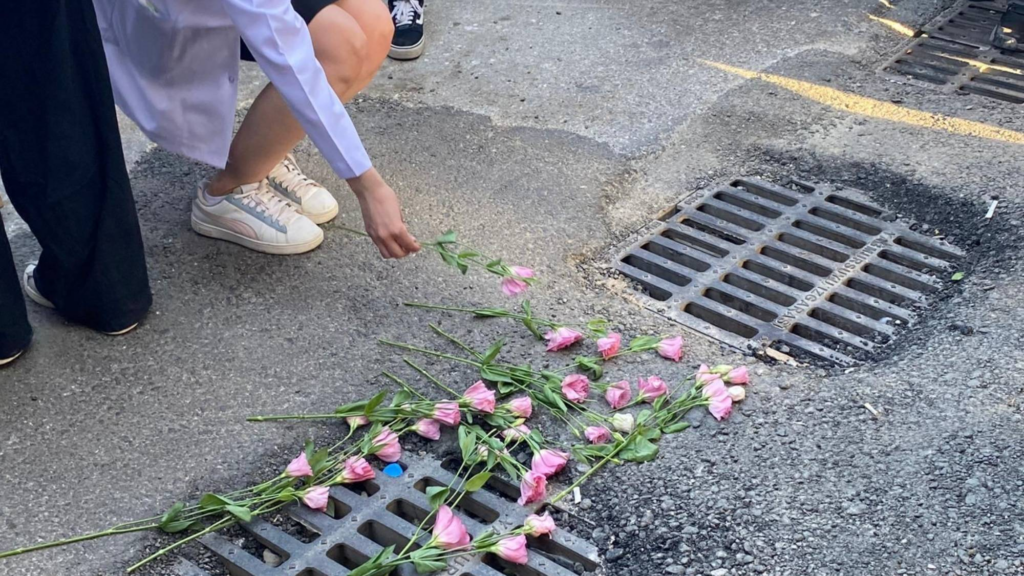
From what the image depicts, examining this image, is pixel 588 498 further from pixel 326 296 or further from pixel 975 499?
pixel 326 296

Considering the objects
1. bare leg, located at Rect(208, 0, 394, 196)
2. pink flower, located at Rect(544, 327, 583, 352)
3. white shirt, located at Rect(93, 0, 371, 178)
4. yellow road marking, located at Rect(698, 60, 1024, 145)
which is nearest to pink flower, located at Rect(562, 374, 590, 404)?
pink flower, located at Rect(544, 327, 583, 352)

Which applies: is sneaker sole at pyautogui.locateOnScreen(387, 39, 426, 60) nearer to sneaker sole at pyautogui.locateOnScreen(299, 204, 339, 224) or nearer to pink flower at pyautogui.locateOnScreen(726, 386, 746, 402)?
sneaker sole at pyautogui.locateOnScreen(299, 204, 339, 224)

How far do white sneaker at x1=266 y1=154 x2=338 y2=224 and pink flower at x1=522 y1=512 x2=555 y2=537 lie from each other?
1.28m

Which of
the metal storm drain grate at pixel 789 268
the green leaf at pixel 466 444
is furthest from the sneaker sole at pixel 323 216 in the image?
the green leaf at pixel 466 444

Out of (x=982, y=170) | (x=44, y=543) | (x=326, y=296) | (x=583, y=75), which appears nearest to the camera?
(x=44, y=543)

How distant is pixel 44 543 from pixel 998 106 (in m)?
3.04

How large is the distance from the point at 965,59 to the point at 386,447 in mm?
2773

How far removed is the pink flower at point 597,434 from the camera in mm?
2123

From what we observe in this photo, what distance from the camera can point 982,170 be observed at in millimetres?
3039

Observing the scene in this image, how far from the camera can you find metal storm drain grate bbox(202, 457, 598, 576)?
74.8 inches

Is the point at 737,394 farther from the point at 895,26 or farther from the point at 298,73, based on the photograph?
the point at 895,26

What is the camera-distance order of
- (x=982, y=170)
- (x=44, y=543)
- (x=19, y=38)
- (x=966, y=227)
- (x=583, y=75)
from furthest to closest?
A: 1. (x=583, y=75)
2. (x=982, y=170)
3. (x=966, y=227)
4. (x=19, y=38)
5. (x=44, y=543)

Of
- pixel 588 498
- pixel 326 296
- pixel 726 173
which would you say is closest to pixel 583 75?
→ pixel 726 173

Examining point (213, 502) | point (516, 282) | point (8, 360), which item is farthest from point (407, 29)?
point (213, 502)
